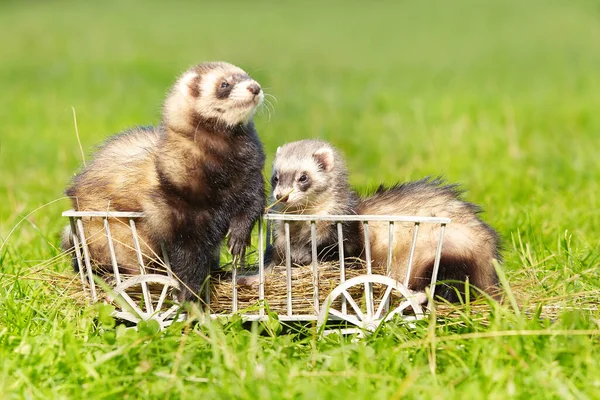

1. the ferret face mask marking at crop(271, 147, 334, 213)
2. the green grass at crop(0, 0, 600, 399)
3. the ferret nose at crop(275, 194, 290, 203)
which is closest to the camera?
the green grass at crop(0, 0, 600, 399)

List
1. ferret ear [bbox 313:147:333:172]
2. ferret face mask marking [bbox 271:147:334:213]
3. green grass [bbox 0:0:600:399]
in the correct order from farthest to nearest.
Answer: ferret ear [bbox 313:147:333:172], ferret face mask marking [bbox 271:147:334:213], green grass [bbox 0:0:600:399]

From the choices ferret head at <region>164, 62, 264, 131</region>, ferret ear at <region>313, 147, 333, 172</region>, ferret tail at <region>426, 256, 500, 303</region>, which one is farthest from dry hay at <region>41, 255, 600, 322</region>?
ferret head at <region>164, 62, 264, 131</region>

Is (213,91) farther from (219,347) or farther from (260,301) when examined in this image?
(219,347)

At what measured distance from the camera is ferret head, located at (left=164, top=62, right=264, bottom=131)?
3656mm

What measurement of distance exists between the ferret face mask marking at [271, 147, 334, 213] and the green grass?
0.41 m

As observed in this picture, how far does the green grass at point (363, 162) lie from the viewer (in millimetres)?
2982

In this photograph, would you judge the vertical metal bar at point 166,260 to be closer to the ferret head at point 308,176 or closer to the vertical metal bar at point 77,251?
the vertical metal bar at point 77,251

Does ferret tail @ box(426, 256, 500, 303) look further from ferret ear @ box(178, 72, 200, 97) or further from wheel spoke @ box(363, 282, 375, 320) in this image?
ferret ear @ box(178, 72, 200, 97)

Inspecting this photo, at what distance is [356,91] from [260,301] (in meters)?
7.71

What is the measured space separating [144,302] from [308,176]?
1.04m

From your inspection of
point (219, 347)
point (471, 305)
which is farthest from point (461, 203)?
point (219, 347)

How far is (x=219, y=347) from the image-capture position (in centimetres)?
317

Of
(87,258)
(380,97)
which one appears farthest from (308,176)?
(380,97)

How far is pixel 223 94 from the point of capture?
12.1 ft
